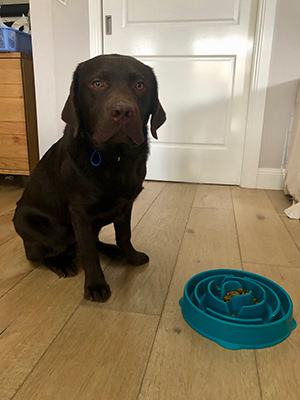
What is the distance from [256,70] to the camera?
8.06 feet

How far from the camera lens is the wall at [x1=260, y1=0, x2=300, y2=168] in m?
2.34

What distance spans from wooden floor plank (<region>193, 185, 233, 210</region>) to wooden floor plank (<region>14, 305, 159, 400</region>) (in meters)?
1.31

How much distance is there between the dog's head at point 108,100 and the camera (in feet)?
3.21

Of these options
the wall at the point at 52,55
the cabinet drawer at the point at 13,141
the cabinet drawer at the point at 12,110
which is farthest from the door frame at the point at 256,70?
the cabinet drawer at the point at 13,141

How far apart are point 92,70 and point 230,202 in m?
1.50

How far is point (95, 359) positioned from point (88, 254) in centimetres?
39

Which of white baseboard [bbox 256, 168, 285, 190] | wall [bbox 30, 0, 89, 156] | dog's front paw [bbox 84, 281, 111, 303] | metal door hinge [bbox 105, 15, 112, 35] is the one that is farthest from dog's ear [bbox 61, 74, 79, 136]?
white baseboard [bbox 256, 168, 285, 190]

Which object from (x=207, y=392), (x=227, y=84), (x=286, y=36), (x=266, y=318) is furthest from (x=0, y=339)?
(x=286, y=36)

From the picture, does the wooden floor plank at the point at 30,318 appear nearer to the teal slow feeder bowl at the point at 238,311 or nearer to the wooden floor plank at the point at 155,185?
the teal slow feeder bowl at the point at 238,311

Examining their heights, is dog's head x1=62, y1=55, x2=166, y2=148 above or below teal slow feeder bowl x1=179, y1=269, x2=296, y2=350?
above

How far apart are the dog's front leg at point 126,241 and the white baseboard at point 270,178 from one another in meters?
1.66

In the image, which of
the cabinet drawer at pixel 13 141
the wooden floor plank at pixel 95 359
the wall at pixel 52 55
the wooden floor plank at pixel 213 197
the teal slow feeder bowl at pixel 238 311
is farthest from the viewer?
the cabinet drawer at pixel 13 141

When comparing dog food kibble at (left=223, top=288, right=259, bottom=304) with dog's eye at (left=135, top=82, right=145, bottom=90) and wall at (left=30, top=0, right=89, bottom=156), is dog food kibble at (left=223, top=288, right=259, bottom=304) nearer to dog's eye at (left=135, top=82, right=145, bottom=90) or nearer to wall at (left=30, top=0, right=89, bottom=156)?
dog's eye at (left=135, top=82, right=145, bottom=90)

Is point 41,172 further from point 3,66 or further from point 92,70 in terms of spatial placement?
point 3,66
